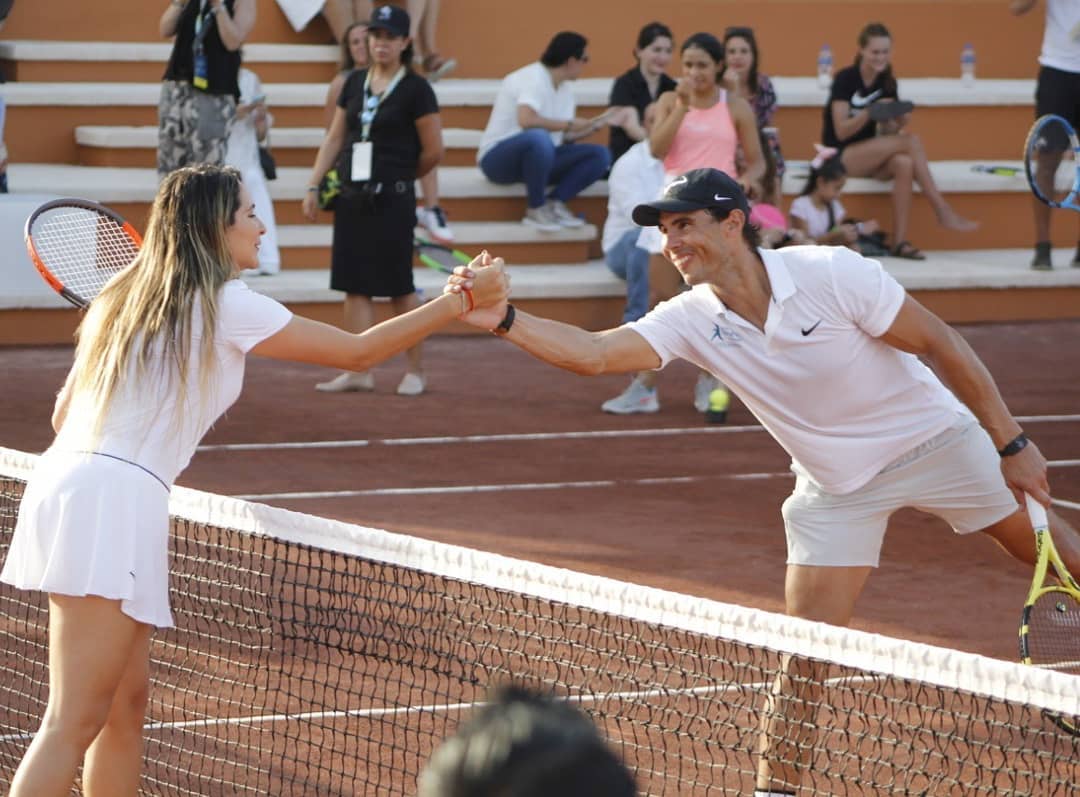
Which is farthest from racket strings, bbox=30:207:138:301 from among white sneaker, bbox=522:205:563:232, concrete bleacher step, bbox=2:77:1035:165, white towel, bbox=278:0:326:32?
white towel, bbox=278:0:326:32

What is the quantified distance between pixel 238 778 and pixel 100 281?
5.61 ft

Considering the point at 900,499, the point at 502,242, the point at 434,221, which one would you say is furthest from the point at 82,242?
the point at 502,242

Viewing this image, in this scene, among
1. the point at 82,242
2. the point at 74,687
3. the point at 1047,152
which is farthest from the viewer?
the point at 1047,152

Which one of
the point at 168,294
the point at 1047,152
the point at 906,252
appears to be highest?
the point at 168,294

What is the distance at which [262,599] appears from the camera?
23.3 ft

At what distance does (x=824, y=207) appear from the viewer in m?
14.7

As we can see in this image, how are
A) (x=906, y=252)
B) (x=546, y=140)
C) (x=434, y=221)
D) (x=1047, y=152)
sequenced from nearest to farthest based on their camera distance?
(x=1047, y=152) < (x=434, y=221) < (x=546, y=140) < (x=906, y=252)

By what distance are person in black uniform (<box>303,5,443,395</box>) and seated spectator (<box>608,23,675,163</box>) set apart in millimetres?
3150

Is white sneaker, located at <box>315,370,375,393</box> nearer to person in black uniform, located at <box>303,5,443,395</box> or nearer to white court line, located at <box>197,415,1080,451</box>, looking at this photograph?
person in black uniform, located at <box>303,5,443,395</box>

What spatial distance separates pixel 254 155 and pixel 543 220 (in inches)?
97.4

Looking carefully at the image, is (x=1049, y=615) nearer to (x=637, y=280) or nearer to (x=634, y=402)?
(x=634, y=402)

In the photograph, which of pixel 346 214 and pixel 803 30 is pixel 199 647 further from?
pixel 803 30

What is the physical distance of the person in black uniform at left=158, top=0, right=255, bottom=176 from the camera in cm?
1227

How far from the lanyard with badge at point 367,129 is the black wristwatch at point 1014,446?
6.30 metres
